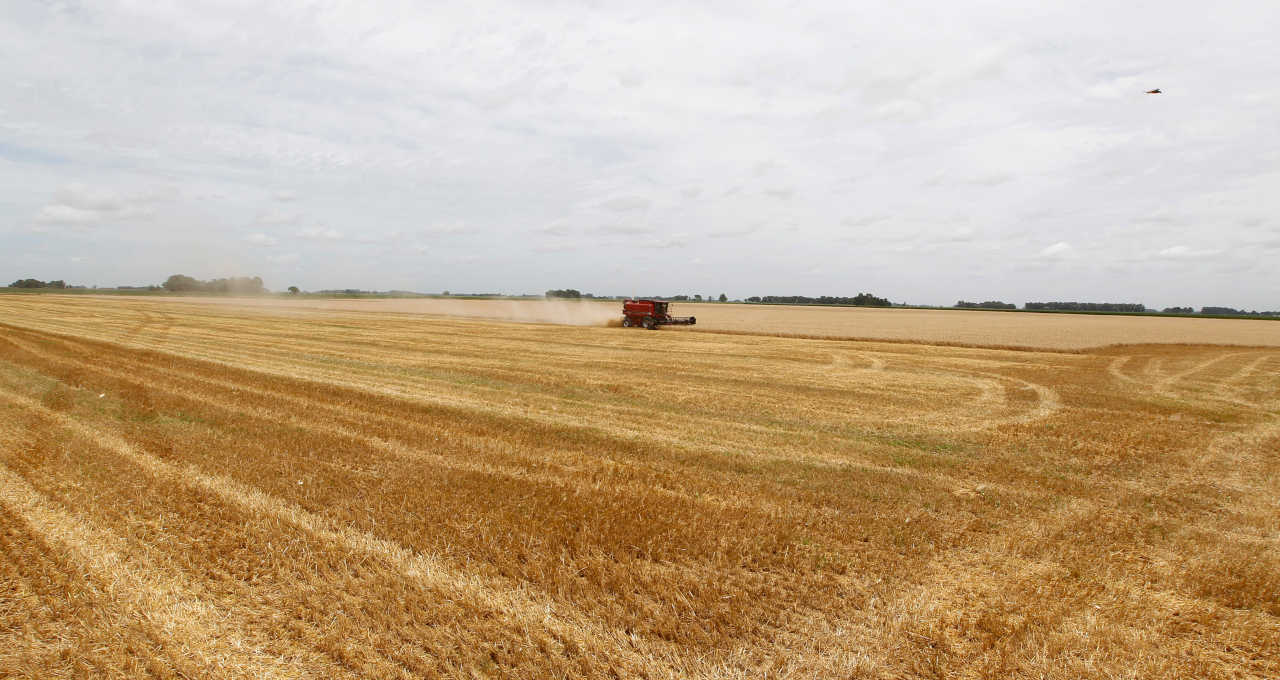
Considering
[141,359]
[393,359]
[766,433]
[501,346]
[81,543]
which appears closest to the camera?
[81,543]

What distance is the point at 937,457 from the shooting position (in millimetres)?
9680

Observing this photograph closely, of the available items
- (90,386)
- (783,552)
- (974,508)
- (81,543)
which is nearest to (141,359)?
(90,386)

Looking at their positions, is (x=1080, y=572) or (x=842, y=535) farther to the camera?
(x=842, y=535)

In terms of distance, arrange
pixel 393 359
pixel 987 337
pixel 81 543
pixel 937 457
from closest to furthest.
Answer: pixel 81 543 → pixel 937 457 → pixel 393 359 → pixel 987 337

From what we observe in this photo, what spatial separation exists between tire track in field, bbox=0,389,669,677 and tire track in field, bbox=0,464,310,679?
0.08 meters

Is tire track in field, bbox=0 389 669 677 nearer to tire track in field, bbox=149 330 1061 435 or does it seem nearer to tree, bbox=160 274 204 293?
tire track in field, bbox=149 330 1061 435

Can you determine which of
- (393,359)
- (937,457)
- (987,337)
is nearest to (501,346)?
(393,359)

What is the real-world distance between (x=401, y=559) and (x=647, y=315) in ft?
127

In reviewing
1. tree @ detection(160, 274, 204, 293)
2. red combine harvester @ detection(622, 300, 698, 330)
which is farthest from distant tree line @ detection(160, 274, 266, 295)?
red combine harvester @ detection(622, 300, 698, 330)

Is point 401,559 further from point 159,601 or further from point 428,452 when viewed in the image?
point 428,452

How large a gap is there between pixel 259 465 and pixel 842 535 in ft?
23.5

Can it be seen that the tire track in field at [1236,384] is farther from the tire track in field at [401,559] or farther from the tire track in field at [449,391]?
the tire track in field at [401,559]

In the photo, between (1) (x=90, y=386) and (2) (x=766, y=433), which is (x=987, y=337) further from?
(1) (x=90, y=386)

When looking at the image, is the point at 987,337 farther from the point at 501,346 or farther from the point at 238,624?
the point at 238,624
